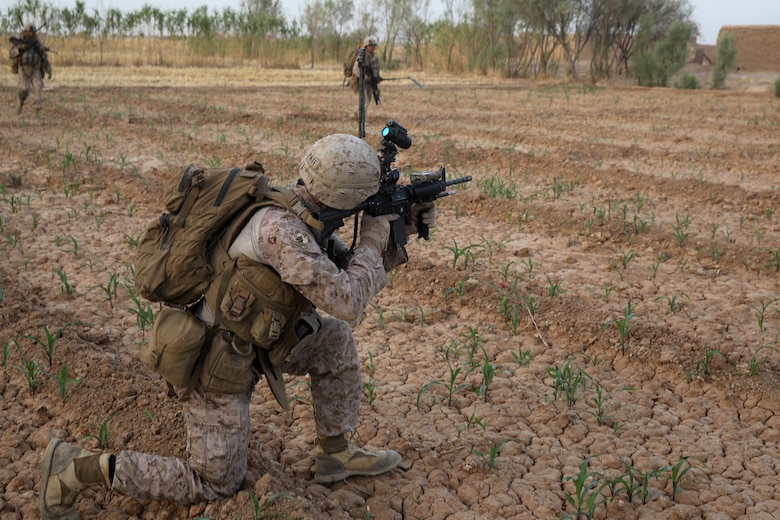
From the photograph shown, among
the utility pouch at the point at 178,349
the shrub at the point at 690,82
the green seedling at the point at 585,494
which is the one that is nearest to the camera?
the utility pouch at the point at 178,349

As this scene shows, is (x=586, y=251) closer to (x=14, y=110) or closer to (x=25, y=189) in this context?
(x=25, y=189)

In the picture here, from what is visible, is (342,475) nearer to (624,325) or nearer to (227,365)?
(227,365)

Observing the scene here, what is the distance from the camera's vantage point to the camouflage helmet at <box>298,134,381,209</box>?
2.59 metres

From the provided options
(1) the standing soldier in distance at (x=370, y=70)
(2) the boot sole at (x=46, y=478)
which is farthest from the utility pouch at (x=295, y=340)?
(1) the standing soldier in distance at (x=370, y=70)

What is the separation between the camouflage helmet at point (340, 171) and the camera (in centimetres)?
259

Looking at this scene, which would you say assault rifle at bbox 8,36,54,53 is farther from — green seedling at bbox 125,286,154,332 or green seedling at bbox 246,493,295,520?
green seedling at bbox 246,493,295,520

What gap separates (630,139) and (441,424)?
954 centimetres

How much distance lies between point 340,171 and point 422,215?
567mm

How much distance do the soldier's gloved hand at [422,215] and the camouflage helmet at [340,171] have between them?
0.40 metres

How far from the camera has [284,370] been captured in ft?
9.80

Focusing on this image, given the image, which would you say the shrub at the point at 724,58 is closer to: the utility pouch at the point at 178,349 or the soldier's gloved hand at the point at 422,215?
the soldier's gloved hand at the point at 422,215

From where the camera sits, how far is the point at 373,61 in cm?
1325

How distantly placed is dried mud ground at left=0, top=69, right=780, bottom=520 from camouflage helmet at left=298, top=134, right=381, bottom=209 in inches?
44.4

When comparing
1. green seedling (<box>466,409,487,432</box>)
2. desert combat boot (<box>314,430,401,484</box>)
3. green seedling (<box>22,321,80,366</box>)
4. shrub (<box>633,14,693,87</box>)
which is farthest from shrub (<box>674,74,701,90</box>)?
desert combat boot (<box>314,430,401,484</box>)
